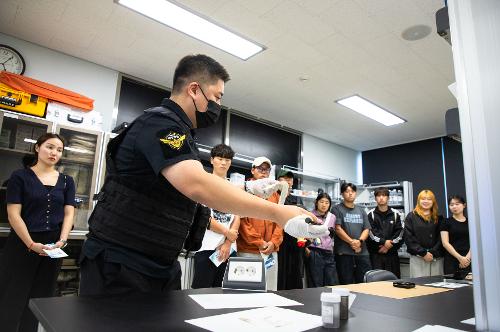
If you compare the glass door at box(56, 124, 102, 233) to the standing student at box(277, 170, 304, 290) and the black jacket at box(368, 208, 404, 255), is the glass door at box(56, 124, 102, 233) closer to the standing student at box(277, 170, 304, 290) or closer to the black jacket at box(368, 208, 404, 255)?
the standing student at box(277, 170, 304, 290)

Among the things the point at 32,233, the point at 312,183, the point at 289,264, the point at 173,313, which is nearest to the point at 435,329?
the point at 173,313

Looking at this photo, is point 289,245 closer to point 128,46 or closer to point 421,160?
point 128,46

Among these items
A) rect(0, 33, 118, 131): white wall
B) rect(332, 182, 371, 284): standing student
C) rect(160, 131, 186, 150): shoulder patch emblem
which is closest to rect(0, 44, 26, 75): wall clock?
rect(0, 33, 118, 131): white wall

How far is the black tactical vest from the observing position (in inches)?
43.7

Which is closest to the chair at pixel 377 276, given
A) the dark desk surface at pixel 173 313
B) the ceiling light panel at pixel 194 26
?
the dark desk surface at pixel 173 313

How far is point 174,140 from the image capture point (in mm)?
1008

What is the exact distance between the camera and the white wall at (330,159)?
6.37 m

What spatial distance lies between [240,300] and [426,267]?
3528mm

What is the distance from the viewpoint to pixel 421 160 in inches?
252

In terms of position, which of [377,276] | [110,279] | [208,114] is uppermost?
[208,114]

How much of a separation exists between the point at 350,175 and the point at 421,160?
1.40 meters

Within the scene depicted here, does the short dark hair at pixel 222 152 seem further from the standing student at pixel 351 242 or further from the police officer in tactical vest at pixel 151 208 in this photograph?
the standing student at pixel 351 242

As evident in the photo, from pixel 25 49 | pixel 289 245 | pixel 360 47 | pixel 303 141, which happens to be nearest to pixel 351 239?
pixel 289 245

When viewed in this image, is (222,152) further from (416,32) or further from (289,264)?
(416,32)
